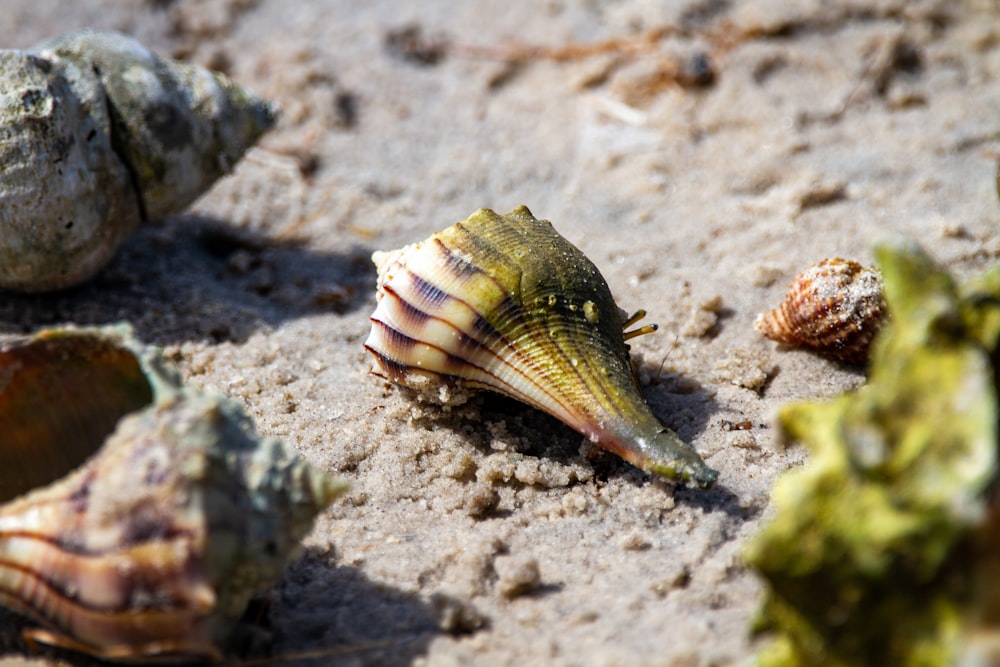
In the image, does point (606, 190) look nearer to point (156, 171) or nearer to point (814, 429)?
point (156, 171)

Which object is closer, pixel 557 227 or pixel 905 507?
pixel 905 507

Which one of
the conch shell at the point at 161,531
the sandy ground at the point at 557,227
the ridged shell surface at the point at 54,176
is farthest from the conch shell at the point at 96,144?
the conch shell at the point at 161,531

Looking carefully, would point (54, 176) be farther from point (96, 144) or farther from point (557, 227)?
point (557, 227)

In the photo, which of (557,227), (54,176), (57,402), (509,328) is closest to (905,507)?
(509,328)

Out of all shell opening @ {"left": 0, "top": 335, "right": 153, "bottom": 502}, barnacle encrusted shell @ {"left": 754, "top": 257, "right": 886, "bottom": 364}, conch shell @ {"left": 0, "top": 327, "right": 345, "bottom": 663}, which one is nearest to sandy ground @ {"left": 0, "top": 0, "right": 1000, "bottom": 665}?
barnacle encrusted shell @ {"left": 754, "top": 257, "right": 886, "bottom": 364}

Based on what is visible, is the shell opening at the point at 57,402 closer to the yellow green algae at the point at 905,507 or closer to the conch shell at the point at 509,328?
the conch shell at the point at 509,328

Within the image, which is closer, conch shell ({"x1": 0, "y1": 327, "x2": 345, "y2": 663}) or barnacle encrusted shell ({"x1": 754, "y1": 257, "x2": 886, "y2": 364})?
conch shell ({"x1": 0, "y1": 327, "x2": 345, "y2": 663})

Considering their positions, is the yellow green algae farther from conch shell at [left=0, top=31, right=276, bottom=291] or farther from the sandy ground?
conch shell at [left=0, top=31, right=276, bottom=291]
